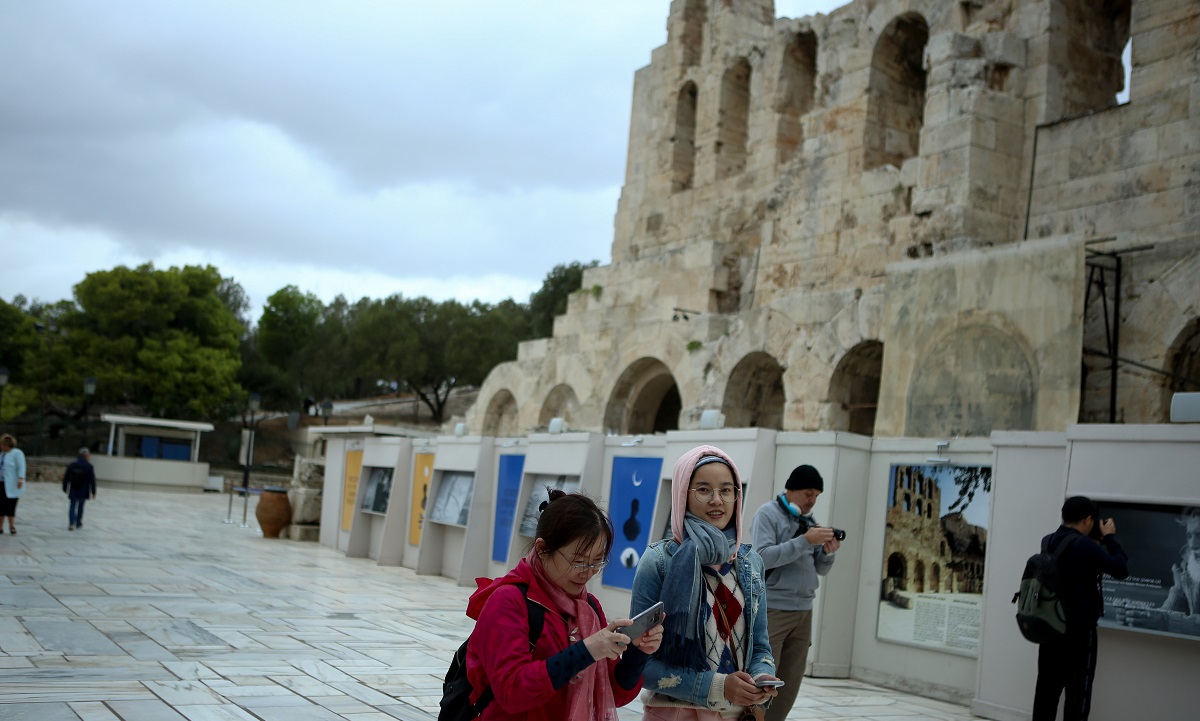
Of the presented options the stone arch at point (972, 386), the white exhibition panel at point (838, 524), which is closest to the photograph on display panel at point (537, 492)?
the white exhibition panel at point (838, 524)

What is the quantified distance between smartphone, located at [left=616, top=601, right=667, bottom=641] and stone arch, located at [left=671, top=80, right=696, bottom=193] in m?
20.7

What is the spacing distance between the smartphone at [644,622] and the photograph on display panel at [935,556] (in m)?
5.58

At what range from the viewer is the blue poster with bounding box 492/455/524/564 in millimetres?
13281

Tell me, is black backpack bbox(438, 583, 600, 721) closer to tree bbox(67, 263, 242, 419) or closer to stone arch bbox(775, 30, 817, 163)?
stone arch bbox(775, 30, 817, 163)

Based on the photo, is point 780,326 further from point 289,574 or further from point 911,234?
point 289,574

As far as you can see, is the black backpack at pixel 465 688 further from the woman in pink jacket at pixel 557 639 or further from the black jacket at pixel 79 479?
the black jacket at pixel 79 479

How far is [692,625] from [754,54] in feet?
63.8

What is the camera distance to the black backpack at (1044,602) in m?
5.98

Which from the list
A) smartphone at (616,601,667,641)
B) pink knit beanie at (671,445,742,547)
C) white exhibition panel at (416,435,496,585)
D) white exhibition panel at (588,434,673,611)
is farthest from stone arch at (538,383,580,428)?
smartphone at (616,601,667,641)

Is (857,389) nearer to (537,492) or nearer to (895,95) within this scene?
(895,95)

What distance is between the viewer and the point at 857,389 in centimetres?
1569

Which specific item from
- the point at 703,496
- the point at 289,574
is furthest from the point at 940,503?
the point at 289,574

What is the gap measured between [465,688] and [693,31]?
22483mm

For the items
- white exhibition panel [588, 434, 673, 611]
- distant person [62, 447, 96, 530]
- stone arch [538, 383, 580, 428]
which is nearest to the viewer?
white exhibition panel [588, 434, 673, 611]
